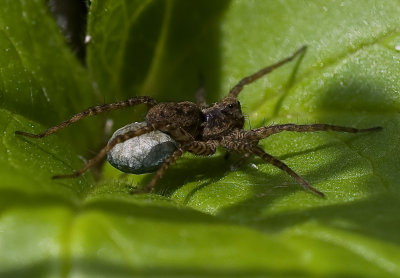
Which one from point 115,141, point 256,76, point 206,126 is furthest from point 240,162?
point 115,141

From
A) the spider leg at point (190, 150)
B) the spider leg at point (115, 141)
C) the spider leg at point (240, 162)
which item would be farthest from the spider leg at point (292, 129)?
the spider leg at point (115, 141)

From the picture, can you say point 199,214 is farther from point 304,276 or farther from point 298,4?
point 298,4

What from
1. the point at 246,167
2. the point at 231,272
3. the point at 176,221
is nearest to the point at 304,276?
the point at 231,272

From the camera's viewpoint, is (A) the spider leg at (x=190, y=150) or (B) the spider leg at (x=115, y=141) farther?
(A) the spider leg at (x=190, y=150)

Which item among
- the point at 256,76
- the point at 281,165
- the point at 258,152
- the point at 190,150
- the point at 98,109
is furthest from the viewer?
the point at 256,76

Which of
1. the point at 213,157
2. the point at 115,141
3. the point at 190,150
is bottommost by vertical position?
the point at 115,141

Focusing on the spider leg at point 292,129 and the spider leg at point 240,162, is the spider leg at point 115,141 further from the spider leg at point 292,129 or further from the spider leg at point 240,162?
the spider leg at point 292,129

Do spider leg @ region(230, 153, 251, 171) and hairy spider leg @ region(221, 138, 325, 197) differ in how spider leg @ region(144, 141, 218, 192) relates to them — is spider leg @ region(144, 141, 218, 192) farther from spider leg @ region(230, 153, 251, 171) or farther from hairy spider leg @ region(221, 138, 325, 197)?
spider leg @ region(230, 153, 251, 171)

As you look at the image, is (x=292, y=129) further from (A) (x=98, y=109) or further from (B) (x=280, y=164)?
(A) (x=98, y=109)
